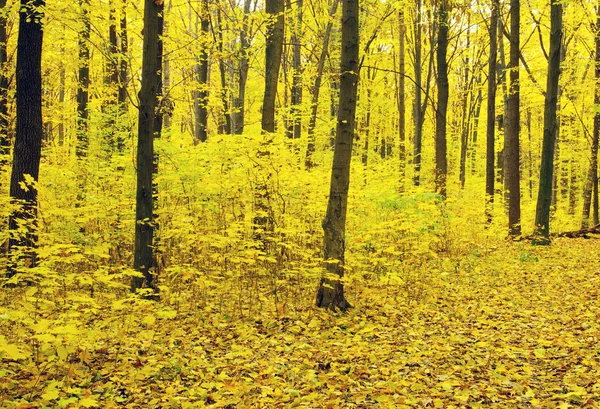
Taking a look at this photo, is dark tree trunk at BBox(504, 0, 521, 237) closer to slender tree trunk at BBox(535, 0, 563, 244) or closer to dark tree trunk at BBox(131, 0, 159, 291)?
slender tree trunk at BBox(535, 0, 563, 244)

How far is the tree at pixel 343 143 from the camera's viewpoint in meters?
5.92

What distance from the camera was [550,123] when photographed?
11.5 m

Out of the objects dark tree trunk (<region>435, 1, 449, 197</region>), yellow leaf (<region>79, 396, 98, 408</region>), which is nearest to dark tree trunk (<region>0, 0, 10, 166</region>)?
yellow leaf (<region>79, 396, 98, 408</region>)

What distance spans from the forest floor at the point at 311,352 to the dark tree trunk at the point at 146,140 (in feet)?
2.58

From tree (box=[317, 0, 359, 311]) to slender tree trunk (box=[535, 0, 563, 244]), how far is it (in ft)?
26.4

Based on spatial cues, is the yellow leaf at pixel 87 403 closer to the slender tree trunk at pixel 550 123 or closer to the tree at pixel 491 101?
the slender tree trunk at pixel 550 123

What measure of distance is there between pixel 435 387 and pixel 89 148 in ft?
32.6

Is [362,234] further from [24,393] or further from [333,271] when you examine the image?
[24,393]

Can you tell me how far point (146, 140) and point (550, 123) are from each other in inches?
414

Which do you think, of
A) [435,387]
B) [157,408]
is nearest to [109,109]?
[157,408]

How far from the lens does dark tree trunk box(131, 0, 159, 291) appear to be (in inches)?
243

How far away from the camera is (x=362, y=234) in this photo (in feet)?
27.6

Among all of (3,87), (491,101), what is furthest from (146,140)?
(491,101)

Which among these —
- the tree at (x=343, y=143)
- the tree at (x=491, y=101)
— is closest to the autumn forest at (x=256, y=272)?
the tree at (x=343, y=143)
